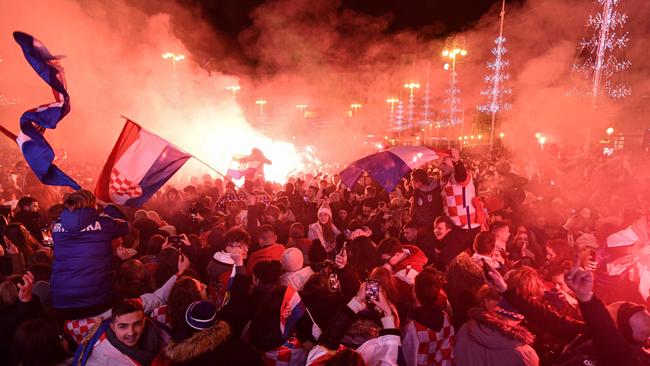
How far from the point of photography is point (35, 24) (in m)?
10.8

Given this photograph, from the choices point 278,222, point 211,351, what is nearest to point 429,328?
point 211,351

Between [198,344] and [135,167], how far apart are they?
3.17 metres

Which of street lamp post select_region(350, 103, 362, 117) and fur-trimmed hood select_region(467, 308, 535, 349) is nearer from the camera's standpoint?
fur-trimmed hood select_region(467, 308, 535, 349)

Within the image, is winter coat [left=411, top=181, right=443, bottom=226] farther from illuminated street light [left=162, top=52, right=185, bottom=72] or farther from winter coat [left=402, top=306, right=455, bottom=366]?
illuminated street light [left=162, top=52, right=185, bottom=72]

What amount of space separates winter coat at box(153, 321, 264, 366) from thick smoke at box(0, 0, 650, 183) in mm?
11490

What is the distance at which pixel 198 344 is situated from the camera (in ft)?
6.53

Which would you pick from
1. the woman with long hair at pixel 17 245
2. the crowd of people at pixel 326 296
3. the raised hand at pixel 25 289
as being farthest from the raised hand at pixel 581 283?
the woman with long hair at pixel 17 245

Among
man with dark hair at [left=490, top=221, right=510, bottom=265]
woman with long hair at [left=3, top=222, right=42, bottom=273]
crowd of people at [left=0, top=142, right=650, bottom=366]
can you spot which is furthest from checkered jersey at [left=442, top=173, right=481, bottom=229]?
woman with long hair at [left=3, top=222, right=42, bottom=273]

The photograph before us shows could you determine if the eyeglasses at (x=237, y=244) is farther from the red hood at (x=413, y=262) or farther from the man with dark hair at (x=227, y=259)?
the red hood at (x=413, y=262)

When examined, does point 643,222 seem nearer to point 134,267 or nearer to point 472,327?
point 472,327

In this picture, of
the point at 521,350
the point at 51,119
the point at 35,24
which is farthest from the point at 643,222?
the point at 35,24

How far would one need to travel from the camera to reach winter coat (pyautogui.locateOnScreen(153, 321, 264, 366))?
1.96m

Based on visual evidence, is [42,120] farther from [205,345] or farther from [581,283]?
[581,283]

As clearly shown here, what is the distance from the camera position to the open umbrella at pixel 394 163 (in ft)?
17.6
